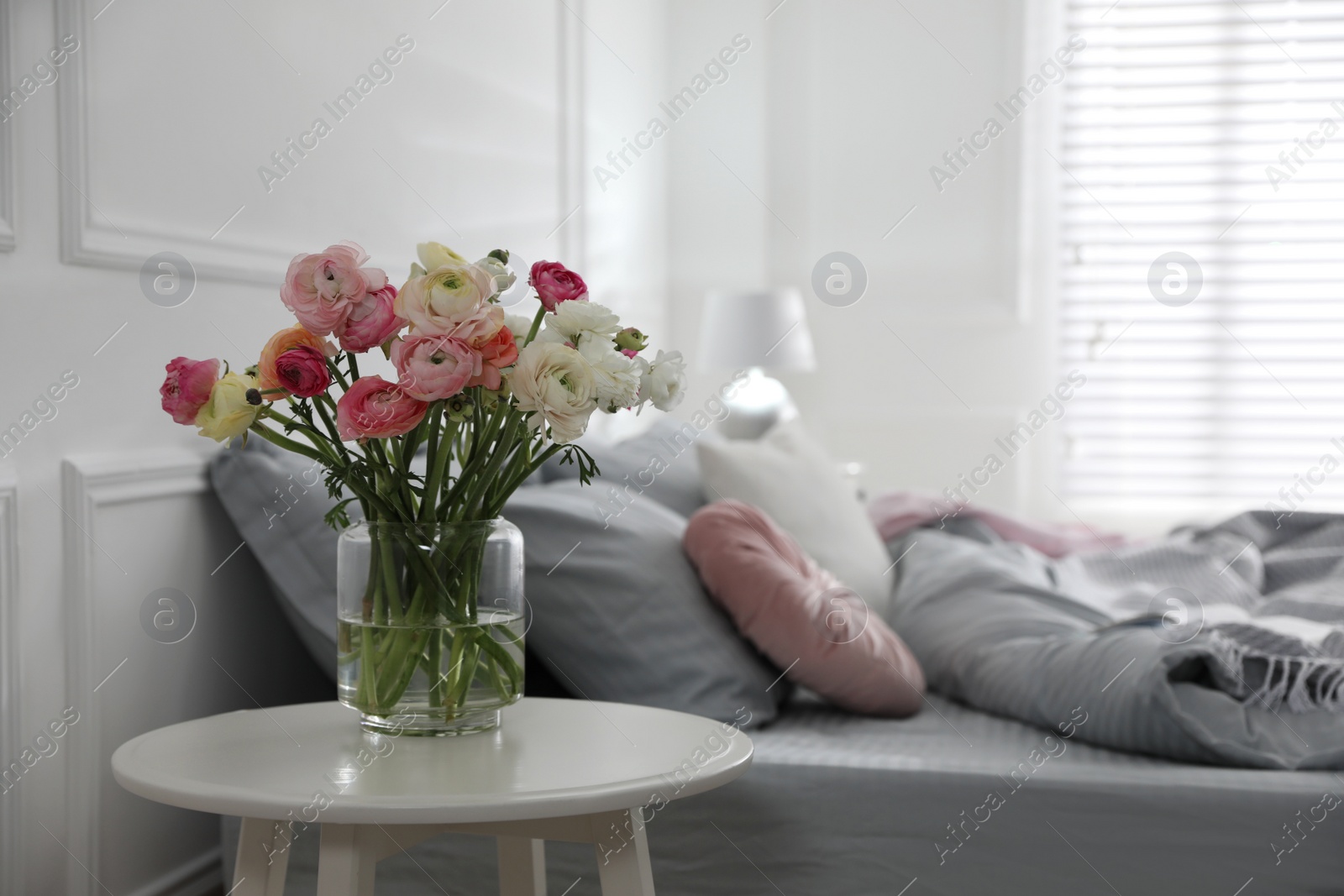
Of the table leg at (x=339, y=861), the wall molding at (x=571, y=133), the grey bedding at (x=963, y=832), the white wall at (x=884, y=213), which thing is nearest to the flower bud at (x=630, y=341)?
the table leg at (x=339, y=861)

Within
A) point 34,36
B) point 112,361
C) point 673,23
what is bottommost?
point 112,361

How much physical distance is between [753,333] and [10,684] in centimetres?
249

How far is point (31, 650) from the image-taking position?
47.4 inches

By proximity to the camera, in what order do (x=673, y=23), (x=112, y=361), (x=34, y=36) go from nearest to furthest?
(x=34, y=36) < (x=112, y=361) < (x=673, y=23)

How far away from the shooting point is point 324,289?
0.95m

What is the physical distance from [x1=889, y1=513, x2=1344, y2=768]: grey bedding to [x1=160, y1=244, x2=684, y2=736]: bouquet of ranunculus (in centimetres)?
68

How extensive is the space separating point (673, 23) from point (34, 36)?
3039mm

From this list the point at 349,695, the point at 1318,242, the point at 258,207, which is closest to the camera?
the point at 349,695

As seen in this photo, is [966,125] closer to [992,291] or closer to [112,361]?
[992,291]

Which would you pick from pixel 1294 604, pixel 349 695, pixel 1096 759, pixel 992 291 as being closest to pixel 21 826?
pixel 349 695

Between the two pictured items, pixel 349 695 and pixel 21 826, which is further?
pixel 21 826

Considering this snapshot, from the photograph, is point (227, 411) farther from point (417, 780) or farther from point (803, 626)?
point (803, 626)

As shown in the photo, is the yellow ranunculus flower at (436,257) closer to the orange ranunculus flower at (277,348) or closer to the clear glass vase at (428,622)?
the orange ranunculus flower at (277,348)

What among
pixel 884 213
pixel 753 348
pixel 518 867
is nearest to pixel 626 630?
pixel 518 867
